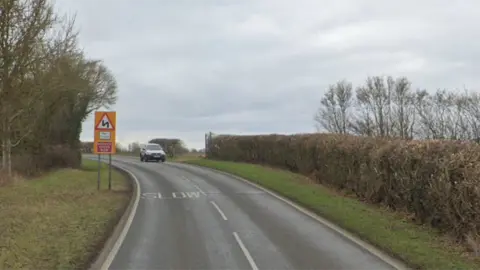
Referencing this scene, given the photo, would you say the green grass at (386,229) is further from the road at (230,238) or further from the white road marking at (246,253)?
the white road marking at (246,253)

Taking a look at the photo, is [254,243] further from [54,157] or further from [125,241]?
[54,157]

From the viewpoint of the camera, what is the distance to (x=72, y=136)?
144 feet

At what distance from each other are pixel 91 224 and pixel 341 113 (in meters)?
62.0

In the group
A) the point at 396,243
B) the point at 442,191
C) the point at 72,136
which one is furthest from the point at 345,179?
the point at 72,136

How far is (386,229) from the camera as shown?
579 inches

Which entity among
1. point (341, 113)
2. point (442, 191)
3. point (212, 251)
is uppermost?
point (341, 113)

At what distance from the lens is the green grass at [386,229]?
36.5 ft

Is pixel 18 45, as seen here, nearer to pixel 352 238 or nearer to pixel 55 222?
pixel 55 222

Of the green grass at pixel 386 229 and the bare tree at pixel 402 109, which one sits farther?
the bare tree at pixel 402 109

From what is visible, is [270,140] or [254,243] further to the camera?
[270,140]

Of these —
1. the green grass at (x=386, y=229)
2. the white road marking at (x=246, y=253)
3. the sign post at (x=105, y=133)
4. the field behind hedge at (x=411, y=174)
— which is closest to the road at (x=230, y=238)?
the white road marking at (x=246, y=253)

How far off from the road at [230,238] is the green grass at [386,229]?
64 centimetres

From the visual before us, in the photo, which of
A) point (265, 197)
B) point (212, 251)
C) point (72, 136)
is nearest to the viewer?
point (212, 251)

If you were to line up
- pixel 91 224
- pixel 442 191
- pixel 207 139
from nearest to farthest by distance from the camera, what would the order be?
pixel 442 191, pixel 91 224, pixel 207 139
